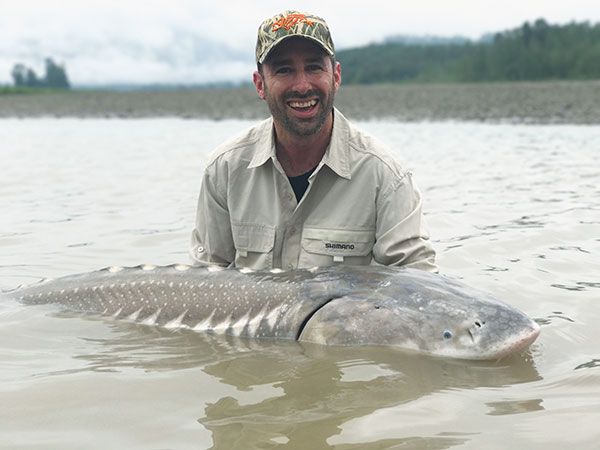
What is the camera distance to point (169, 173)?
1133 cm

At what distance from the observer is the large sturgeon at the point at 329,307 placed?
3.28 metres

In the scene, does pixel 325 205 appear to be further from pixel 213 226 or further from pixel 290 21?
pixel 290 21

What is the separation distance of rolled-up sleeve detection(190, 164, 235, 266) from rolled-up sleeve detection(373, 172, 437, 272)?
2.67ft

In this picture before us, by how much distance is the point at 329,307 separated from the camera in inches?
137

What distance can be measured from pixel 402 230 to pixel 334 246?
360 millimetres

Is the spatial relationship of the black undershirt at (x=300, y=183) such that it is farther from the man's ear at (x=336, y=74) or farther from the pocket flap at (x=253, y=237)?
the man's ear at (x=336, y=74)

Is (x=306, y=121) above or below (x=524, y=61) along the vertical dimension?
above

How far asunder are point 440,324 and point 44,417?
59.5 inches

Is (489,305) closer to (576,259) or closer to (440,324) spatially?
(440,324)

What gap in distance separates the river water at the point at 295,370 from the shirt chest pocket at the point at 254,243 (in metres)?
0.62

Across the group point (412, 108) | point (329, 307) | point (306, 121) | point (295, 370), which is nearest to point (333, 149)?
point (306, 121)

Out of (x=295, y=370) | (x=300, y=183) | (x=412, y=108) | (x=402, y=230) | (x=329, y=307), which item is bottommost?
(x=412, y=108)

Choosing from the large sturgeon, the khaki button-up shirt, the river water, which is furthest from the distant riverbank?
the large sturgeon

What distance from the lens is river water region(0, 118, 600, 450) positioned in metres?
2.59
